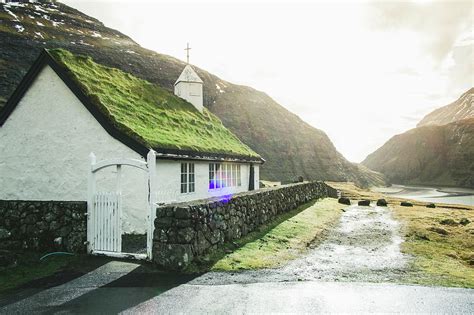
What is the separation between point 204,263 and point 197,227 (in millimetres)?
975

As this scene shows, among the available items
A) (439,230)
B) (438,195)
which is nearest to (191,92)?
(439,230)

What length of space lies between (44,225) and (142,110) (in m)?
9.16

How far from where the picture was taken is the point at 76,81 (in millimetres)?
14938

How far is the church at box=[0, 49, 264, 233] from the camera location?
14.1 m

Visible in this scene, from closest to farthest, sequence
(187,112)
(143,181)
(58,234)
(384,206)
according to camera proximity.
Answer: (58,234)
(143,181)
(187,112)
(384,206)

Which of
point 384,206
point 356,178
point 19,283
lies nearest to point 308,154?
point 356,178

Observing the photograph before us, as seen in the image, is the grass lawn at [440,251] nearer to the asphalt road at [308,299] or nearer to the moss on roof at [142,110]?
the asphalt road at [308,299]

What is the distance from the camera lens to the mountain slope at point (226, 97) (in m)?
103

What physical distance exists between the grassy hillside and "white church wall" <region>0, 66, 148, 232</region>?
167206 millimetres

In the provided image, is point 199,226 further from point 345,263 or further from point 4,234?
point 4,234

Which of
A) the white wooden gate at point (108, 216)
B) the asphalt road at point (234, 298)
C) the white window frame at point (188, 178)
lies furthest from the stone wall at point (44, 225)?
the white window frame at point (188, 178)

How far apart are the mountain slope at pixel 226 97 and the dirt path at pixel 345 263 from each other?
80.0m

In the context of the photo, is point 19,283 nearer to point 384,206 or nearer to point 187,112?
point 187,112

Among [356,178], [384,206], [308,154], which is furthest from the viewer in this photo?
[356,178]
